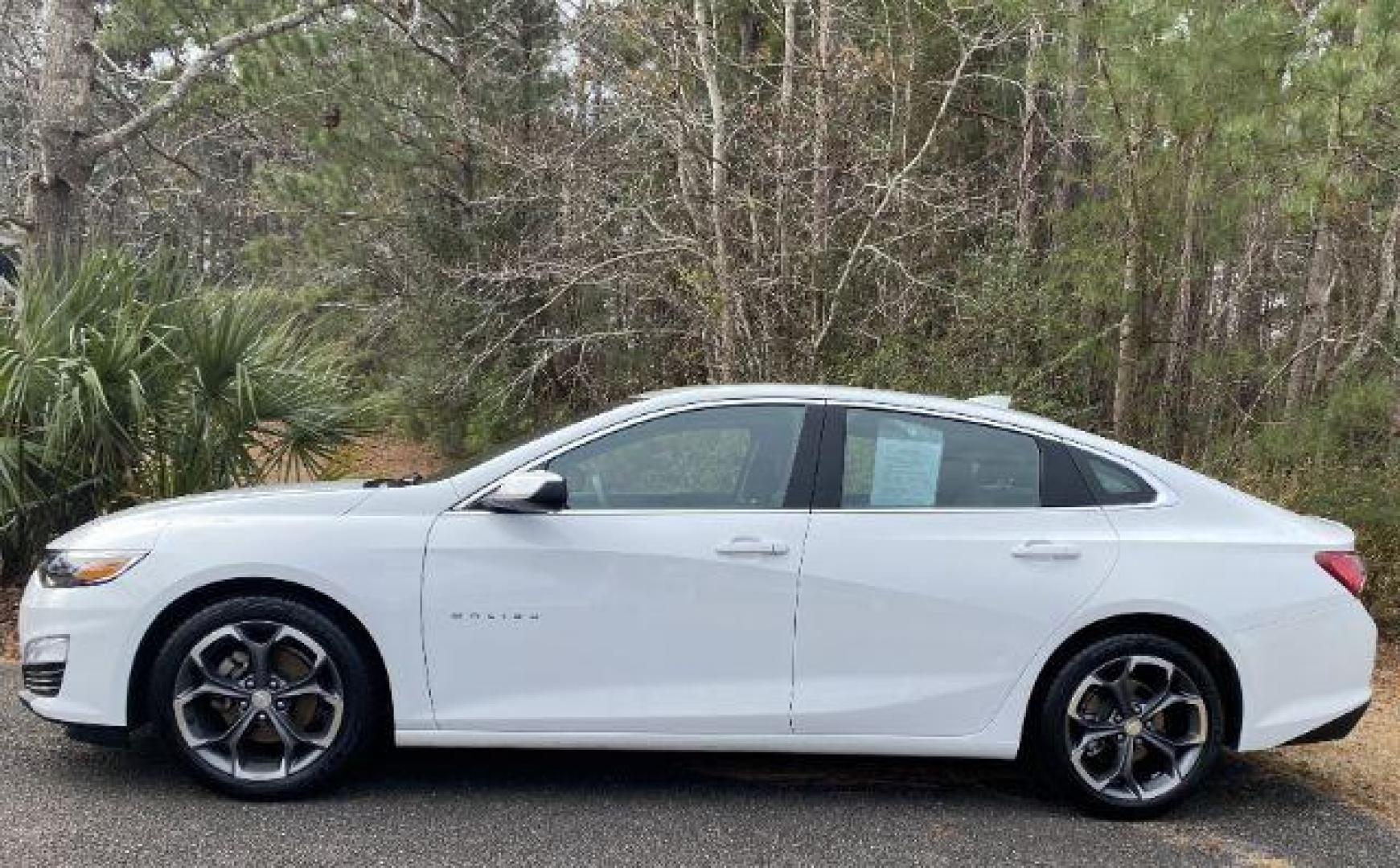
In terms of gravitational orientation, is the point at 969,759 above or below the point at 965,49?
below

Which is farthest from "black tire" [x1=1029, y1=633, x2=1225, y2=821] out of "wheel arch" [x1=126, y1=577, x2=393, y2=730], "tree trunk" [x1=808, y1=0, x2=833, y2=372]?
"tree trunk" [x1=808, y1=0, x2=833, y2=372]

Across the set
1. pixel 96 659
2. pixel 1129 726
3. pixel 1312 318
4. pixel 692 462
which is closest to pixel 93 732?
pixel 96 659

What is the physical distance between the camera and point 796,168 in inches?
422

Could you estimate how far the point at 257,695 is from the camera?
4.20 m

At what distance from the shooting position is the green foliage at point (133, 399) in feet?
21.6

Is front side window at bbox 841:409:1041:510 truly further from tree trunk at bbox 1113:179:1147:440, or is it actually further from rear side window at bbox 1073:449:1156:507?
tree trunk at bbox 1113:179:1147:440

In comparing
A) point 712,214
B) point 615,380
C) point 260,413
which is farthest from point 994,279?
point 260,413

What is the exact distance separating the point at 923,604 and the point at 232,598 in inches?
93.4

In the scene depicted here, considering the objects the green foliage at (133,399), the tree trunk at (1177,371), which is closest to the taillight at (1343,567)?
the green foliage at (133,399)

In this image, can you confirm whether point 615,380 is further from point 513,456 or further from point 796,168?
point 513,456

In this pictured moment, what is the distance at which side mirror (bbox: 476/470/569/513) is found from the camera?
4.16 metres

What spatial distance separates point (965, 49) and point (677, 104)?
2891 millimetres

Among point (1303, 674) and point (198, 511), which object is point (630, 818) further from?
point (1303, 674)

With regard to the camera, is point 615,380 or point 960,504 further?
A: point 615,380
